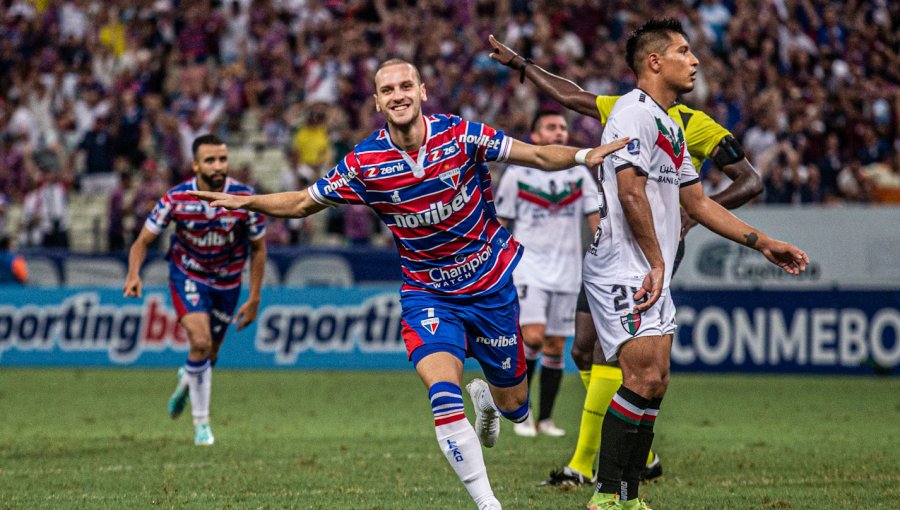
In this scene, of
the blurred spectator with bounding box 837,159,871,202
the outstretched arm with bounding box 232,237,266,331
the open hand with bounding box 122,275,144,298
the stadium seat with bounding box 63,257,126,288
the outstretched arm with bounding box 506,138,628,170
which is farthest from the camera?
the stadium seat with bounding box 63,257,126,288

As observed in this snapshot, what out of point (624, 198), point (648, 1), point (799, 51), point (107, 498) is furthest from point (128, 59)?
point (624, 198)

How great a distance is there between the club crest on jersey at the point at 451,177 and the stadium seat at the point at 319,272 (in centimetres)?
1245

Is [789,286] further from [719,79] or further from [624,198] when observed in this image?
[624,198]

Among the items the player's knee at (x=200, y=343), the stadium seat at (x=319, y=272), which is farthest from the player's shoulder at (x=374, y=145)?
the stadium seat at (x=319, y=272)

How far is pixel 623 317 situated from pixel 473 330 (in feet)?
2.97

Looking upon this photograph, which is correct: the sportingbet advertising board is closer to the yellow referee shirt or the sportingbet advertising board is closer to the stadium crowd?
the stadium crowd

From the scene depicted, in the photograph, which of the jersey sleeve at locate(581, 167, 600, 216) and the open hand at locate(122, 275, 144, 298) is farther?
the jersey sleeve at locate(581, 167, 600, 216)

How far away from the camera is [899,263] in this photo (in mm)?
18062

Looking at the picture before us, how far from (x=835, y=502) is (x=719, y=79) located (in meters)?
14.2

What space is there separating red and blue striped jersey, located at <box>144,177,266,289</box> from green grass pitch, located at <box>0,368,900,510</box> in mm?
1545

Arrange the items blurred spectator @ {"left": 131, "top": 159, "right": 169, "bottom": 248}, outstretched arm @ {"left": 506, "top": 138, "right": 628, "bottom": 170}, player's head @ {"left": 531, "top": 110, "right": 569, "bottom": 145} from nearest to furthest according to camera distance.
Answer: outstretched arm @ {"left": 506, "top": 138, "right": 628, "bottom": 170} → player's head @ {"left": 531, "top": 110, "right": 569, "bottom": 145} → blurred spectator @ {"left": 131, "top": 159, "right": 169, "bottom": 248}

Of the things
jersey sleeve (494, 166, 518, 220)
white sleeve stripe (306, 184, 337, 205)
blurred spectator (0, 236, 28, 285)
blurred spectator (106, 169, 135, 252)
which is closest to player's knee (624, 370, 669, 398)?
white sleeve stripe (306, 184, 337, 205)

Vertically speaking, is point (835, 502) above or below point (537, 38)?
below

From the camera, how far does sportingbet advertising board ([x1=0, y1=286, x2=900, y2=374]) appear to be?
17125 mm
